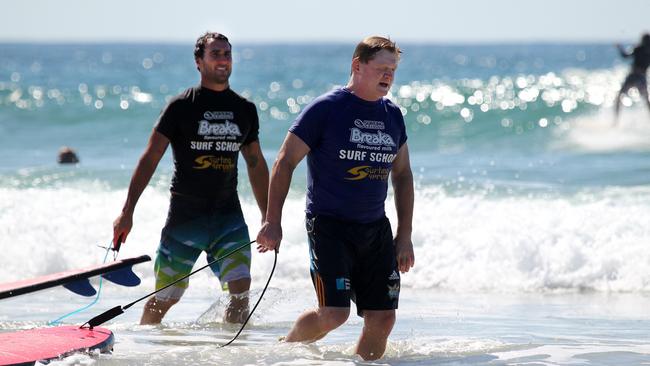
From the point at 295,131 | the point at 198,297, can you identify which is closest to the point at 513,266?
the point at 198,297

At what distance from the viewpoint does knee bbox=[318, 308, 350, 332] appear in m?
5.28

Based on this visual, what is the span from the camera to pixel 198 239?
6.48 meters

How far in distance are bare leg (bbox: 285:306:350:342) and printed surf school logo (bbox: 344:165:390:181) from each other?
0.63 m

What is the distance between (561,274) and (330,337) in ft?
11.3

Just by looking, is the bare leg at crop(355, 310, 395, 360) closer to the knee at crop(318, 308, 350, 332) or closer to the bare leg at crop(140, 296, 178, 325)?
the knee at crop(318, 308, 350, 332)

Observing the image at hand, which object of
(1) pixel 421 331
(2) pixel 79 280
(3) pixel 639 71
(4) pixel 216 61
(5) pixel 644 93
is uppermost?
(3) pixel 639 71

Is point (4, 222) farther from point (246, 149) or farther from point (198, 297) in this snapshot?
point (246, 149)

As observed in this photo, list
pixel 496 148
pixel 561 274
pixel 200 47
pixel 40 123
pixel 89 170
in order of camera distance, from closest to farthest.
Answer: pixel 200 47 < pixel 561 274 < pixel 89 170 < pixel 496 148 < pixel 40 123

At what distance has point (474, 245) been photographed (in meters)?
10.4

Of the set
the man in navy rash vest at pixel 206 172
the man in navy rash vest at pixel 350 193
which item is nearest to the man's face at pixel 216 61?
the man in navy rash vest at pixel 206 172

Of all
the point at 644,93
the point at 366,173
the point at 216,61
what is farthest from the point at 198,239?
the point at 644,93

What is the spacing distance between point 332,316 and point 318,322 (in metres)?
0.09

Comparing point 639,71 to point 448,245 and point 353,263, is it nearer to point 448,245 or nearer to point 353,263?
point 448,245

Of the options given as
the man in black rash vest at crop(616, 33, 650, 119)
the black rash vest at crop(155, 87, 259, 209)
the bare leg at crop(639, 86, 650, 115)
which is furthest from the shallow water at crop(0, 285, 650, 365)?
the bare leg at crop(639, 86, 650, 115)
